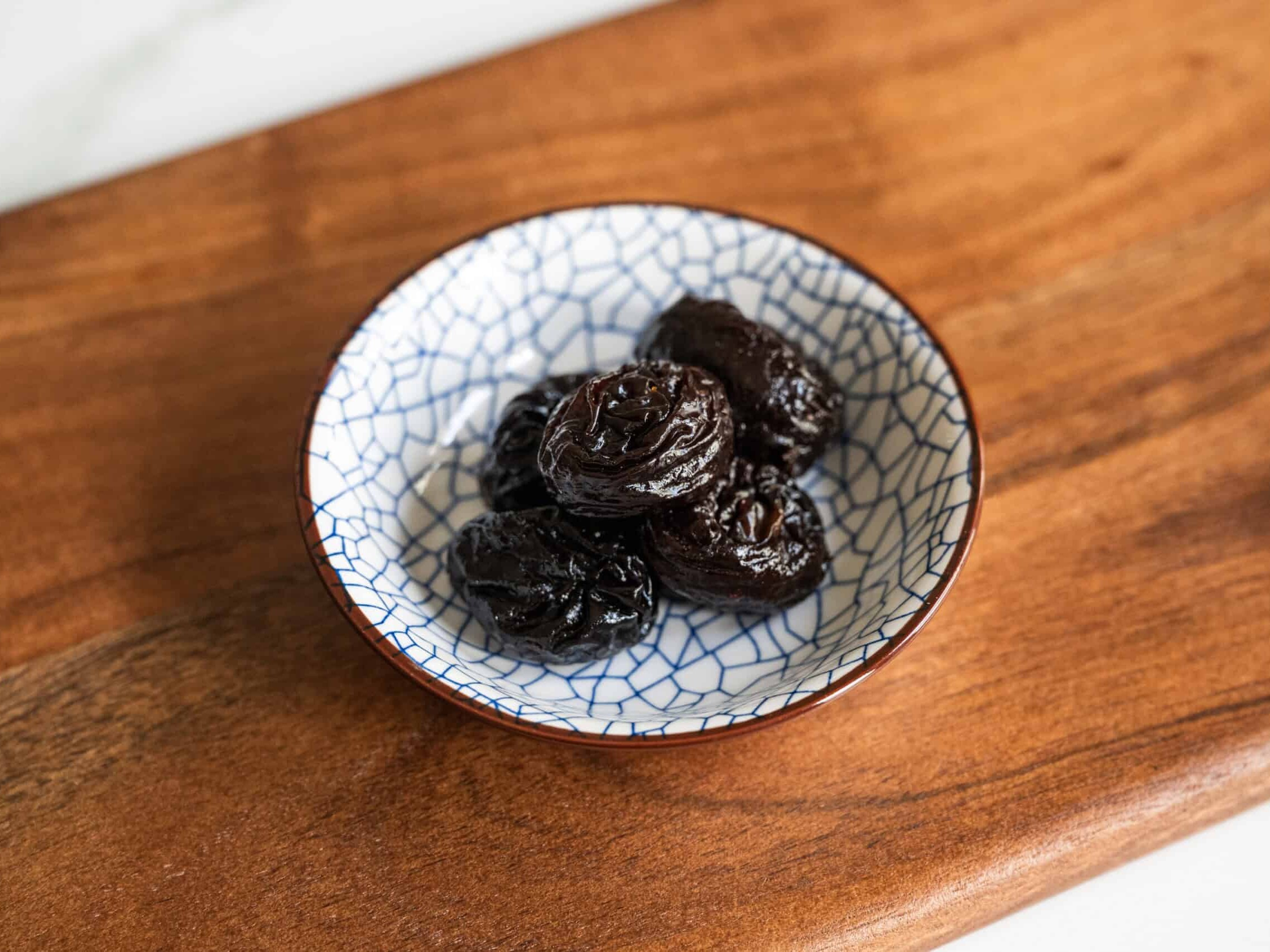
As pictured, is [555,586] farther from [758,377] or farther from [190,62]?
[190,62]

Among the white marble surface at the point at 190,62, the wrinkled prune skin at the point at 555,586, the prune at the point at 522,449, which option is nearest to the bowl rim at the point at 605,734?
the wrinkled prune skin at the point at 555,586

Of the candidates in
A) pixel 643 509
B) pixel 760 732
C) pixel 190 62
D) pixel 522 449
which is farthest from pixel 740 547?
pixel 190 62

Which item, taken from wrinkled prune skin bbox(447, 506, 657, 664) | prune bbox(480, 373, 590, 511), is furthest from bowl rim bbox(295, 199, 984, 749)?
prune bbox(480, 373, 590, 511)

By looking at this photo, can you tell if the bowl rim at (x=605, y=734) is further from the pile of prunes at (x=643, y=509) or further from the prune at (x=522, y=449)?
the prune at (x=522, y=449)

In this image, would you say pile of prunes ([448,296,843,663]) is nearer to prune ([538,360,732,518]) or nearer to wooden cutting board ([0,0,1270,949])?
prune ([538,360,732,518])

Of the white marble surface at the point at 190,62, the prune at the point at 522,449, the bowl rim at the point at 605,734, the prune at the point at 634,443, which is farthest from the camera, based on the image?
the white marble surface at the point at 190,62

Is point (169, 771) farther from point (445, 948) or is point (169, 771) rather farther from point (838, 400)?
point (838, 400)
